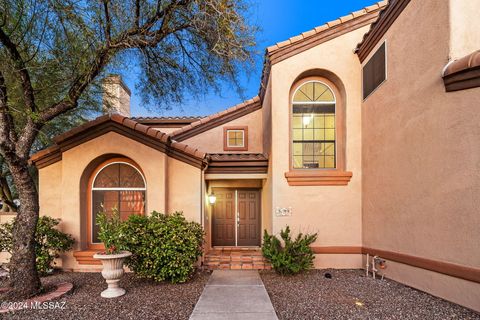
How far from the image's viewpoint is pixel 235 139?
35.3 feet

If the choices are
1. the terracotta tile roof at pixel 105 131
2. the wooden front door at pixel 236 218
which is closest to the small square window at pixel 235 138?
the wooden front door at pixel 236 218

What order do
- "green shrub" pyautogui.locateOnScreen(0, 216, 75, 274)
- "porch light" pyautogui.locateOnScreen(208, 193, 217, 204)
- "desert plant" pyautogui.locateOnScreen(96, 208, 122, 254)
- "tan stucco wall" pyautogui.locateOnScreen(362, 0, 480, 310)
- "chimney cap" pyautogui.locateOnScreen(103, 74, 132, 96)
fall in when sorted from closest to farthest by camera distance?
"tan stucco wall" pyautogui.locateOnScreen(362, 0, 480, 310), "desert plant" pyautogui.locateOnScreen(96, 208, 122, 254), "green shrub" pyautogui.locateOnScreen(0, 216, 75, 274), "chimney cap" pyautogui.locateOnScreen(103, 74, 132, 96), "porch light" pyautogui.locateOnScreen(208, 193, 217, 204)

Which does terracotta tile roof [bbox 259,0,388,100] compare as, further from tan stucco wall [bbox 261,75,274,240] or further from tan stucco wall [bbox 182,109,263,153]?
tan stucco wall [bbox 182,109,263,153]

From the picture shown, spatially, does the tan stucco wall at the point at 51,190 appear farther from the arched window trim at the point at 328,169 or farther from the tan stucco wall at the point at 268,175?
the arched window trim at the point at 328,169

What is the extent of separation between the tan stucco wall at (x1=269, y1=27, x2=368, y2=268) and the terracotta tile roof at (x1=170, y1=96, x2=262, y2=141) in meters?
3.01

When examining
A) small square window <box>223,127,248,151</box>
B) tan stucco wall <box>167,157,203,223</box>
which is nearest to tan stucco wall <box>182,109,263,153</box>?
small square window <box>223,127,248,151</box>

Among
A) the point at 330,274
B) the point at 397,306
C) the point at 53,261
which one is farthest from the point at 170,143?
the point at 397,306

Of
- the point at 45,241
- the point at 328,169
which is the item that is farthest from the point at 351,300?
the point at 45,241

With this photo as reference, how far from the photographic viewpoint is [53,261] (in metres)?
7.20

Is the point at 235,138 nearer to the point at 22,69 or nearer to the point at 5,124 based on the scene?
the point at 22,69

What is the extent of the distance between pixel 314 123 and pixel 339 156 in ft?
4.43

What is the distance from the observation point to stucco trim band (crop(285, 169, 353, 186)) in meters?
7.63

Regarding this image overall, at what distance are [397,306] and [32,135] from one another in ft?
28.2

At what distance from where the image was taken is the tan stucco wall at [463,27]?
195 inches
